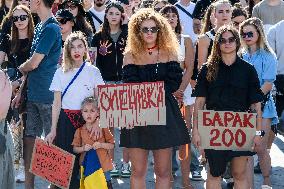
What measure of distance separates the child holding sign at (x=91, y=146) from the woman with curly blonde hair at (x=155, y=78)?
0.28m

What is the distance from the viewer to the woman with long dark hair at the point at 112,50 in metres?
8.69

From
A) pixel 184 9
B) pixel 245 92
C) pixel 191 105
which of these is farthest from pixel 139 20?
pixel 184 9

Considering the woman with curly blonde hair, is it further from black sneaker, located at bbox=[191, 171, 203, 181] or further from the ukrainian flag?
black sneaker, located at bbox=[191, 171, 203, 181]

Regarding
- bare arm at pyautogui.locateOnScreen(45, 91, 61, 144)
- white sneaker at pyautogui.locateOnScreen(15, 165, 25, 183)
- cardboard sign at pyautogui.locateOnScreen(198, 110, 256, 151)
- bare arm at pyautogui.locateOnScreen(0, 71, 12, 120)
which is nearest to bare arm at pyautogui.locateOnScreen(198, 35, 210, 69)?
cardboard sign at pyautogui.locateOnScreen(198, 110, 256, 151)

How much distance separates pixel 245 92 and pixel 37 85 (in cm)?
200

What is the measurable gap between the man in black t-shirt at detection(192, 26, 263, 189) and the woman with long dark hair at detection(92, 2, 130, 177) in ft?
6.51

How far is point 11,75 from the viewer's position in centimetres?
Answer: 791

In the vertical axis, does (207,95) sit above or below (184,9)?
below

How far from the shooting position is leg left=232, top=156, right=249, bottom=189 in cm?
681

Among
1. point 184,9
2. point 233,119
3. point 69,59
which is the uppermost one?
point 184,9

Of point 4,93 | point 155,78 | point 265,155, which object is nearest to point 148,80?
point 155,78

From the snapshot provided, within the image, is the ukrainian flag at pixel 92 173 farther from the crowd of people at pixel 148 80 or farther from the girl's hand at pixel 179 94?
the girl's hand at pixel 179 94

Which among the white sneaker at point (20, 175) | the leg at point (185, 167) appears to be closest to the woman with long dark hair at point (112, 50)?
the leg at point (185, 167)

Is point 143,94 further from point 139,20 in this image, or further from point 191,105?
point 191,105
